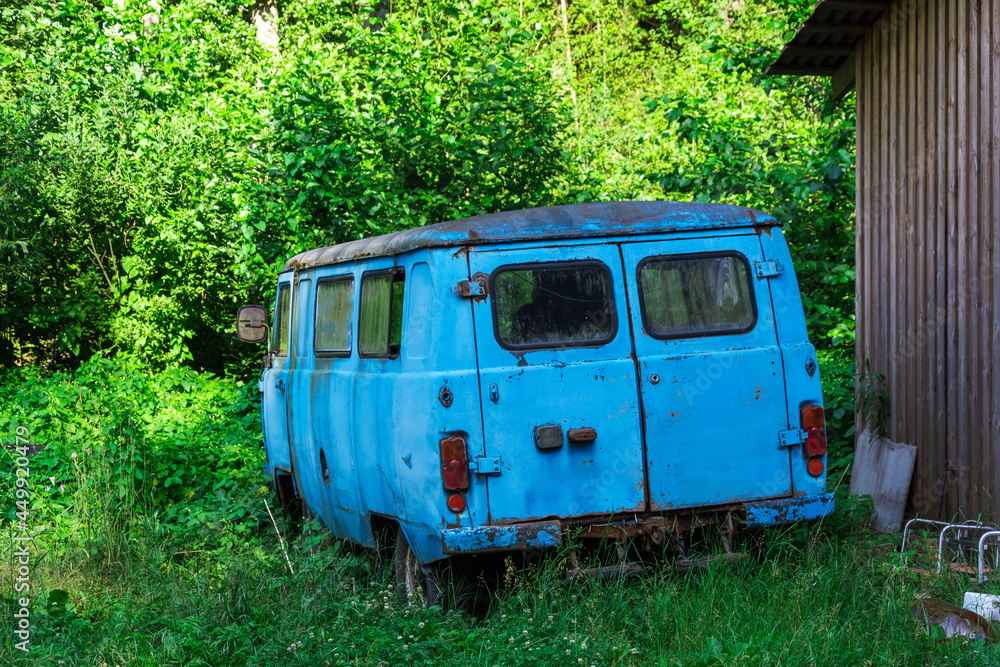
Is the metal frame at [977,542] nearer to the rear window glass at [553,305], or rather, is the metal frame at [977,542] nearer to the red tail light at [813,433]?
the red tail light at [813,433]

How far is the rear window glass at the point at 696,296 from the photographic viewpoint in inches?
219

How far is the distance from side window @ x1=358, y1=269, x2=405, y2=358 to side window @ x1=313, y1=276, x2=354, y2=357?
256 mm

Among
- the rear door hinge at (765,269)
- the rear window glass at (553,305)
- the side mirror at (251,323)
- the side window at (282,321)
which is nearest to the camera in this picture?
the rear window glass at (553,305)

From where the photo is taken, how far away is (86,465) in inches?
320

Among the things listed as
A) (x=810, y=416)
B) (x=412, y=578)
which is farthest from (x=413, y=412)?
(x=810, y=416)

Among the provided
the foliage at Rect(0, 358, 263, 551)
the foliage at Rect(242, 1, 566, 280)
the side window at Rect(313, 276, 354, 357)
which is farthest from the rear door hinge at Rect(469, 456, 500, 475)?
the foliage at Rect(242, 1, 566, 280)

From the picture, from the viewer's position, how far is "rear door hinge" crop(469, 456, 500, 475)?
5.21 meters

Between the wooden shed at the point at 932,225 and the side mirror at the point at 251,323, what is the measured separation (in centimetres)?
507

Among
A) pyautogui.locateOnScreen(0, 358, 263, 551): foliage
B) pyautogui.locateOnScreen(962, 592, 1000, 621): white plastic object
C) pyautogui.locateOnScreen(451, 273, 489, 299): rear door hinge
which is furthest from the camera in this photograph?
pyautogui.locateOnScreen(0, 358, 263, 551): foliage

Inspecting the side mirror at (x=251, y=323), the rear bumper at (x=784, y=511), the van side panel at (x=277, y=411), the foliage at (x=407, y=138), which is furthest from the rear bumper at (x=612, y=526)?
the foliage at (x=407, y=138)

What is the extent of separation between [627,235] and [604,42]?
2482 cm

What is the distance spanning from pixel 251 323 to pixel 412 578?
3.61 m

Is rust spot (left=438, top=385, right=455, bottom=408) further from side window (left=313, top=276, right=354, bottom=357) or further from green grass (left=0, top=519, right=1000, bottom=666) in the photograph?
side window (left=313, top=276, right=354, bottom=357)

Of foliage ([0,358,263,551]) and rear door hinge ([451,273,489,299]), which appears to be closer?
rear door hinge ([451,273,489,299])
